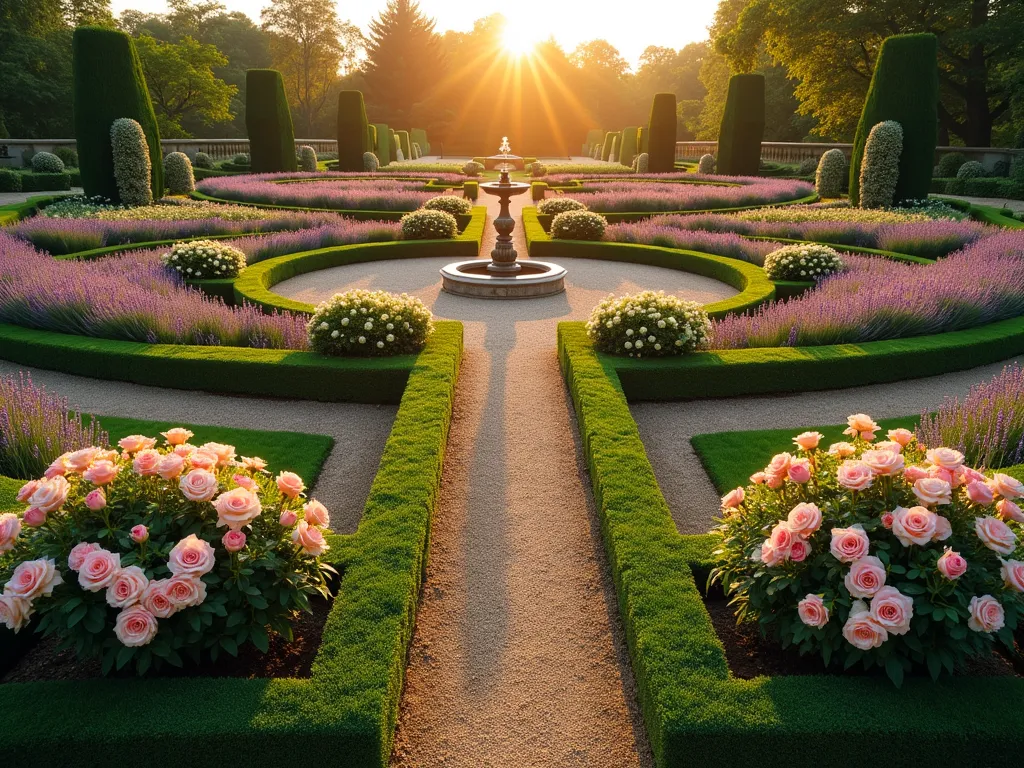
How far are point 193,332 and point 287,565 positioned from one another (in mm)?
6982

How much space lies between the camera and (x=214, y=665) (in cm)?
390

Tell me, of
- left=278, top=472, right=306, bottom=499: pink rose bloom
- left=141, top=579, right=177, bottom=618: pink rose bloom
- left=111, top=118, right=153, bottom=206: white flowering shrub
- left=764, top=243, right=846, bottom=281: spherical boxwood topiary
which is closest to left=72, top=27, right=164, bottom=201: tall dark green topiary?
left=111, top=118, right=153, bottom=206: white flowering shrub

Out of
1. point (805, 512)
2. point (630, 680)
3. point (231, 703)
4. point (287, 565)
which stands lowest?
point (630, 680)

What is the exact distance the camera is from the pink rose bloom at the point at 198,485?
3467mm

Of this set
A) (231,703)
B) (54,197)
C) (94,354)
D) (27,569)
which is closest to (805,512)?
(231,703)

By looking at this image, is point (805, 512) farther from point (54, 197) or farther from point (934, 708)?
point (54, 197)

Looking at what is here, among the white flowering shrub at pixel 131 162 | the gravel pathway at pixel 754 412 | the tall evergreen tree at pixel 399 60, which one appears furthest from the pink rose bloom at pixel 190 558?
the tall evergreen tree at pixel 399 60

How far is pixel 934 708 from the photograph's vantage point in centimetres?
341

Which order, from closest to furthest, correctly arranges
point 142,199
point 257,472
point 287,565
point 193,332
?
point 287,565
point 257,472
point 193,332
point 142,199

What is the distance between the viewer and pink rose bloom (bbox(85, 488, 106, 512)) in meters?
3.46

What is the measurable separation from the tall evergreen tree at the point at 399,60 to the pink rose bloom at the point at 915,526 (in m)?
72.8

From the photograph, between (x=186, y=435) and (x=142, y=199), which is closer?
(x=186, y=435)

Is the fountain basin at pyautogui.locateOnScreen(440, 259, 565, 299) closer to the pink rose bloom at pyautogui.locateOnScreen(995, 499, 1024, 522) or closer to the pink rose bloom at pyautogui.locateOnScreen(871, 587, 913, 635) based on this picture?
the pink rose bloom at pyautogui.locateOnScreen(995, 499, 1024, 522)

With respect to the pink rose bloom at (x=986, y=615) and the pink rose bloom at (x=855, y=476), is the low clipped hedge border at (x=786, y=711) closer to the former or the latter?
the pink rose bloom at (x=986, y=615)
